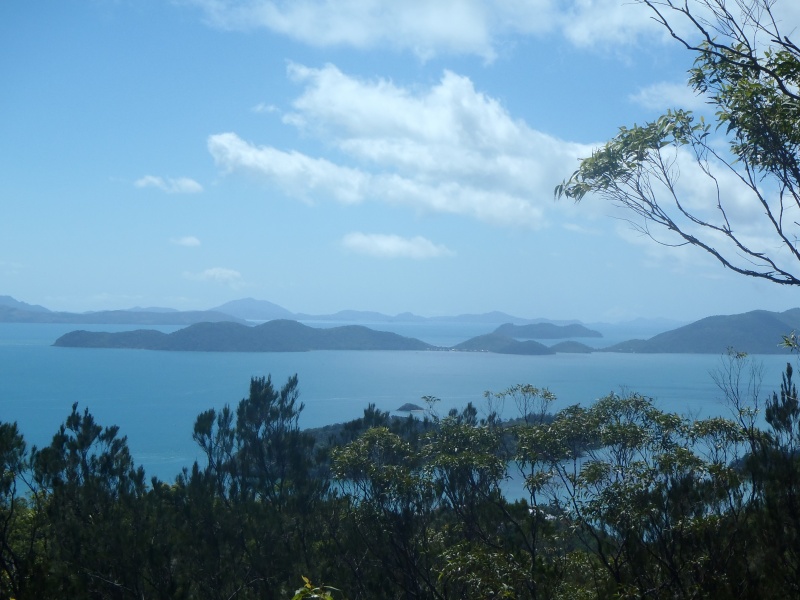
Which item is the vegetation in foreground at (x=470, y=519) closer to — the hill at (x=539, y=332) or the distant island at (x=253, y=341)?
the distant island at (x=253, y=341)

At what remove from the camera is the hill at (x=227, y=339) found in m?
84.5

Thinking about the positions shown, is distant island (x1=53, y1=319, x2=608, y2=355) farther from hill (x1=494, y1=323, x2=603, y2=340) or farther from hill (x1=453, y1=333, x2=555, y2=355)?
hill (x1=494, y1=323, x2=603, y2=340)

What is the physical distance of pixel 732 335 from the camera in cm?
4806

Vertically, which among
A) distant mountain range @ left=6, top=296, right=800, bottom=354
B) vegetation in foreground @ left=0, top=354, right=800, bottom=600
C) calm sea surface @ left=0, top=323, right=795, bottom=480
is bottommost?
calm sea surface @ left=0, top=323, right=795, bottom=480

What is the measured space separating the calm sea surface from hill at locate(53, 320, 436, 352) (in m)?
2.73

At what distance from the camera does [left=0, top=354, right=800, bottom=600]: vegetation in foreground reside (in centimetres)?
539

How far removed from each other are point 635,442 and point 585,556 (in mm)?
1108

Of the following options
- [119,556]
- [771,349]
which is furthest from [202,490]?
[771,349]

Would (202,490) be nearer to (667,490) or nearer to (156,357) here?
(667,490)

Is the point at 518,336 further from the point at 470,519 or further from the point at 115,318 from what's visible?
the point at 470,519

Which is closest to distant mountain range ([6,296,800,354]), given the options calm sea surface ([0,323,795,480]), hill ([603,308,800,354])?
hill ([603,308,800,354])

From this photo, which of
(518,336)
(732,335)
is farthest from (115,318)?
(732,335)

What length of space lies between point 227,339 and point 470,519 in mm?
81477

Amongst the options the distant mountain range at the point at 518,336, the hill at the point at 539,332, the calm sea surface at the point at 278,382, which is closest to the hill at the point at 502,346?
the distant mountain range at the point at 518,336
